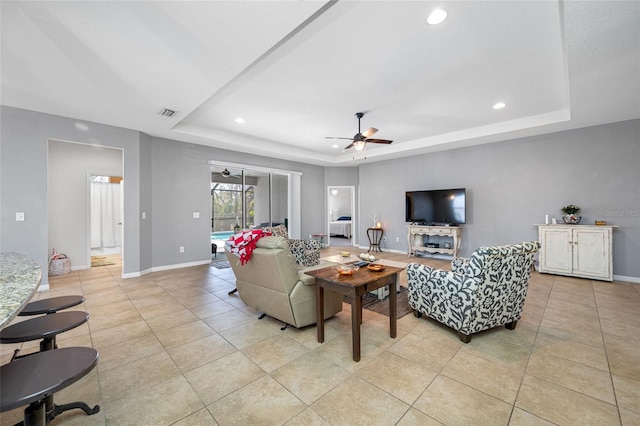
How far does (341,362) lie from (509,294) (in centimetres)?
181

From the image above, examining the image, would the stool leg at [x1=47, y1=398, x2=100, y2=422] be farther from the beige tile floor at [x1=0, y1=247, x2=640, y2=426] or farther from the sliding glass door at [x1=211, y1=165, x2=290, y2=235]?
the sliding glass door at [x1=211, y1=165, x2=290, y2=235]

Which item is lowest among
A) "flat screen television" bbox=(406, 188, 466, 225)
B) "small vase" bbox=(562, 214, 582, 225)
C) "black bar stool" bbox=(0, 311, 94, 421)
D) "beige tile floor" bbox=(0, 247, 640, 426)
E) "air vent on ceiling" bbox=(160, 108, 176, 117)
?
"beige tile floor" bbox=(0, 247, 640, 426)

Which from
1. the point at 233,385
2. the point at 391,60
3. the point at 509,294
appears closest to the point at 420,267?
the point at 509,294

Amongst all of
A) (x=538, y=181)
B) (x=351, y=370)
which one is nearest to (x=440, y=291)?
(x=351, y=370)

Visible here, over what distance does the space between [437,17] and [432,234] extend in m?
5.06

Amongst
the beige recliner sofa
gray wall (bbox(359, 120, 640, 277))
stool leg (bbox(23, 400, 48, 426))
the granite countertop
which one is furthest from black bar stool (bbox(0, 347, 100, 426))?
gray wall (bbox(359, 120, 640, 277))

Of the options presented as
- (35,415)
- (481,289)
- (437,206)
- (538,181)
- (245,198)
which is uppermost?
(538,181)

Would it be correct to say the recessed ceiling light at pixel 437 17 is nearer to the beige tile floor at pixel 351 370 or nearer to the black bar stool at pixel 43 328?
the beige tile floor at pixel 351 370

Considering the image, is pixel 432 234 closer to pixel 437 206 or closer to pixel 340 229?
pixel 437 206

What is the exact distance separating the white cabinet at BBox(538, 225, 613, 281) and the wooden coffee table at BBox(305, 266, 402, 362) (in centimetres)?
406

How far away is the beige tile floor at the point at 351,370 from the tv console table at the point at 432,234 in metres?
2.76

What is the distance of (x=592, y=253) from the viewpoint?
4.54 m

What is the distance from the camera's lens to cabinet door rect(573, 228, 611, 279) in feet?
14.5

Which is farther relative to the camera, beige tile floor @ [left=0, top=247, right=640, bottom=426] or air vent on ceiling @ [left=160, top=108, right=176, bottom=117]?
air vent on ceiling @ [left=160, top=108, right=176, bottom=117]
